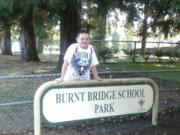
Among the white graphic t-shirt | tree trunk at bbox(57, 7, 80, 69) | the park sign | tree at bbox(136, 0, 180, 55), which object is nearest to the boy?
the white graphic t-shirt

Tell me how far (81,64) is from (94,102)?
68 centimetres

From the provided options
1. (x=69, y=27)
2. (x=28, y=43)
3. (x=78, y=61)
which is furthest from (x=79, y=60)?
(x=28, y=43)

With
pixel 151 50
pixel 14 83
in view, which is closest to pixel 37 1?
pixel 14 83

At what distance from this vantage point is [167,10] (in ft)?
31.9

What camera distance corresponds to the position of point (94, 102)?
6.24 metres

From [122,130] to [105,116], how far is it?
72cm

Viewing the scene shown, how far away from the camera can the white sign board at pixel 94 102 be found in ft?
19.2

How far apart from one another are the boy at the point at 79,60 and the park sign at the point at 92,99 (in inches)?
11.9

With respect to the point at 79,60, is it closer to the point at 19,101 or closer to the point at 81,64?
the point at 81,64

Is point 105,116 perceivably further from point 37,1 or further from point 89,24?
point 89,24

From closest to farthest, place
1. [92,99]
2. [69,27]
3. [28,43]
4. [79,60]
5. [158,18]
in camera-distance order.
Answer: [92,99] → [79,60] → [158,18] → [69,27] → [28,43]

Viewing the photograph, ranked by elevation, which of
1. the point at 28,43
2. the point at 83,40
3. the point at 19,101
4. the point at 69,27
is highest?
the point at 69,27

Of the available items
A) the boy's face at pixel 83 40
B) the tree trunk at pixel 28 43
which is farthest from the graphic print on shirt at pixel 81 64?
the tree trunk at pixel 28 43

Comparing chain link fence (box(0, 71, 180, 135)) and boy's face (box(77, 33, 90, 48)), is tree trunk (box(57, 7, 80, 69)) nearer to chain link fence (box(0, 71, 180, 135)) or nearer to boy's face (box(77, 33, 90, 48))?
chain link fence (box(0, 71, 180, 135))
